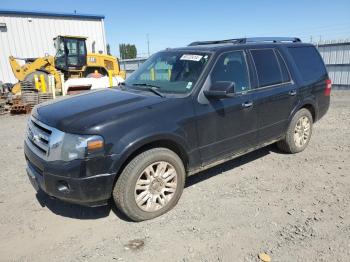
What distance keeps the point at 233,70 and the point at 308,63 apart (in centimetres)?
201

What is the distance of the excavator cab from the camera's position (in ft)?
51.8

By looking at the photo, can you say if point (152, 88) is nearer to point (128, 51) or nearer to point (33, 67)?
point (33, 67)

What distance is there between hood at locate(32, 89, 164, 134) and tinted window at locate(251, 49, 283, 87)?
1.71 meters

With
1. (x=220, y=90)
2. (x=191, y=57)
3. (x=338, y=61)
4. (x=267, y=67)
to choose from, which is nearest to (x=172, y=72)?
(x=191, y=57)

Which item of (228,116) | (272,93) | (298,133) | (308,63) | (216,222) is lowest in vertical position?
(216,222)

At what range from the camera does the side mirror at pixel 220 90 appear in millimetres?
3662

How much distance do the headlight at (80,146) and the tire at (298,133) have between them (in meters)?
3.41

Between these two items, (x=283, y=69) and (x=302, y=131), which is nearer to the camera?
(x=283, y=69)

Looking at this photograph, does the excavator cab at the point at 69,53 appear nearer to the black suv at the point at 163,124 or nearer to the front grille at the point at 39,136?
the black suv at the point at 163,124

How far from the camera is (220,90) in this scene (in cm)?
367

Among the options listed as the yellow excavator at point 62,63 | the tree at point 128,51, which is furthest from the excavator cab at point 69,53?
the tree at point 128,51

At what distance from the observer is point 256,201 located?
12.9 ft

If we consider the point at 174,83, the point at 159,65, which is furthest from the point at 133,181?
the point at 159,65

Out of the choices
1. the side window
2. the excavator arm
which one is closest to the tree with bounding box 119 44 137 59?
the excavator arm
